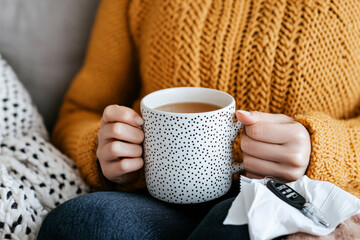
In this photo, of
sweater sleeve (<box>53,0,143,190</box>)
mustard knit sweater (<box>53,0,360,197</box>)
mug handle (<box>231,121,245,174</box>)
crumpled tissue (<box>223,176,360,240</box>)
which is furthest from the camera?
sweater sleeve (<box>53,0,143,190</box>)

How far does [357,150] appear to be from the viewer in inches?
24.7

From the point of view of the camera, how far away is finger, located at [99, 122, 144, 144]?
0.57 m

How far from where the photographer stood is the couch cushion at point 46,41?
0.92m

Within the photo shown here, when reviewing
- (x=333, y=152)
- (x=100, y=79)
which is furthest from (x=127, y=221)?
(x=100, y=79)

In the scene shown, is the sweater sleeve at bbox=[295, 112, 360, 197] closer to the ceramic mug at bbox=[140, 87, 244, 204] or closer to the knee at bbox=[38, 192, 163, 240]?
the ceramic mug at bbox=[140, 87, 244, 204]

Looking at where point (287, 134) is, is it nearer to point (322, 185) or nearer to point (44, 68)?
point (322, 185)

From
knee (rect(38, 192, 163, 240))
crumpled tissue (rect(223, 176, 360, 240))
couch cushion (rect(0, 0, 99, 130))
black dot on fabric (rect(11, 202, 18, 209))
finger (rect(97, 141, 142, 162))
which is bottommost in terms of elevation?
black dot on fabric (rect(11, 202, 18, 209))

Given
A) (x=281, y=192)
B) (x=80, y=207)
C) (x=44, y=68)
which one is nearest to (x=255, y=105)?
(x=281, y=192)

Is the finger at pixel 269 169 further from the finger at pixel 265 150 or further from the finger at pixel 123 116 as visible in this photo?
the finger at pixel 123 116

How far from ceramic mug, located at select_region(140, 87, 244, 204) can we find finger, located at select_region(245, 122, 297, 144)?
0.07 feet

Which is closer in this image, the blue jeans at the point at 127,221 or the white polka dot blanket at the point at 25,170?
the blue jeans at the point at 127,221

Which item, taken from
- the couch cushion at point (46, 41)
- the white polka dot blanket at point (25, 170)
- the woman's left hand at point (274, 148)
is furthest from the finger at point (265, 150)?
the couch cushion at point (46, 41)

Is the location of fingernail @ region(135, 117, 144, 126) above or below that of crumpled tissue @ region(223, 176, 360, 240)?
above

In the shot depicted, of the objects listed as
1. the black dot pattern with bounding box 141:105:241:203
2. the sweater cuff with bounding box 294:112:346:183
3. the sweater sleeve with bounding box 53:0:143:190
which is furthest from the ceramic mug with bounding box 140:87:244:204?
the sweater sleeve with bounding box 53:0:143:190
